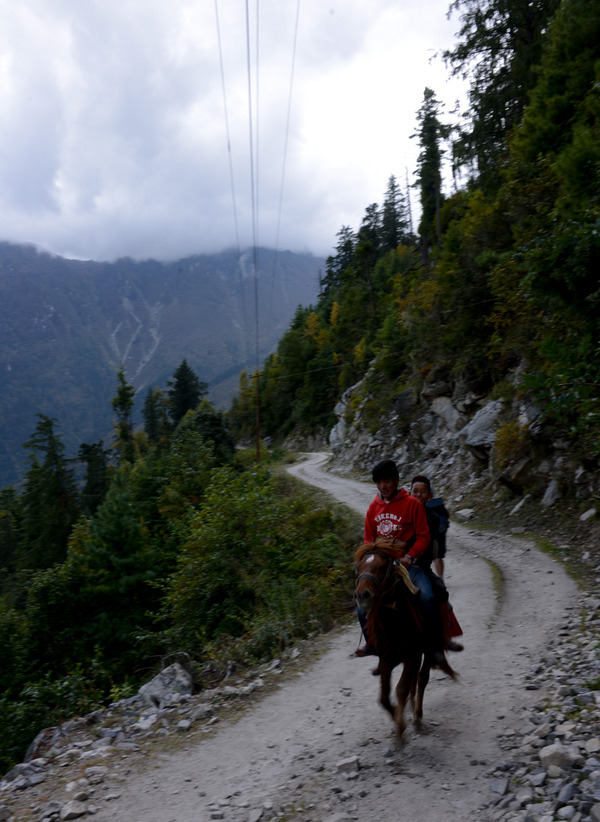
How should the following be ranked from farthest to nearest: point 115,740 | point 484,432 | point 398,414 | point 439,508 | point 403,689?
point 398,414 < point 484,432 < point 439,508 < point 115,740 < point 403,689

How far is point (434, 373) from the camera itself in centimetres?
2789

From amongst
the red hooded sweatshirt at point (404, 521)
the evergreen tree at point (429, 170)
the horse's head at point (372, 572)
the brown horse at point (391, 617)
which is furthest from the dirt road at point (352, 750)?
the evergreen tree at point (429, 170)

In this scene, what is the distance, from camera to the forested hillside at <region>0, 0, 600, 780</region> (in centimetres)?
1155

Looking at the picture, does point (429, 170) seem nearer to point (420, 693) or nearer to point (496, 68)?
point (496, 68)

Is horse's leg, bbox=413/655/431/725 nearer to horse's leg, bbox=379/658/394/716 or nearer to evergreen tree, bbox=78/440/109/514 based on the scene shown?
horse's leg, bbox=379/658/394/716

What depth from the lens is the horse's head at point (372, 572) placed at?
4566mm

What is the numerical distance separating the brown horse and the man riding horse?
0.32ft

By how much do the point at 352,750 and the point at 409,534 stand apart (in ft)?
7.64

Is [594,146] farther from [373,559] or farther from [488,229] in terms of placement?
[373,559]

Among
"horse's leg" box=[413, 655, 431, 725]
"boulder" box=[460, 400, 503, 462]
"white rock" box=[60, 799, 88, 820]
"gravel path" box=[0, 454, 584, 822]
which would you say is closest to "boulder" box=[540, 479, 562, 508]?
"boulder" box=[460, 400, 503, 462]

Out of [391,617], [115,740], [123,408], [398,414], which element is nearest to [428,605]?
[391,617]

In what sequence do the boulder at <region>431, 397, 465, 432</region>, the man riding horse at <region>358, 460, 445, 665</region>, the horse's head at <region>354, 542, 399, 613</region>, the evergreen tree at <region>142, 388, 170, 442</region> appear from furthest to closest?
the evergreen tree at <region>142, 388, 170, 442</region> → the boulder at <region>431, 397, 465, 432</region> → the man riding horse at <region>358, 460, 445, 665</region> → the horse's head at <region>354, 542, 399, 613</region>

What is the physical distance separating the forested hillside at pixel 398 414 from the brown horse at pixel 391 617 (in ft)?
13.9

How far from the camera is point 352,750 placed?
18.2ft
